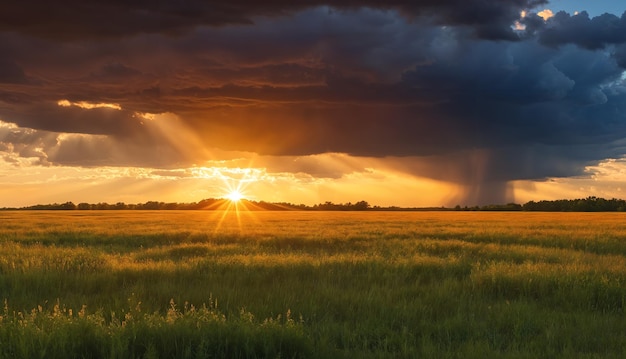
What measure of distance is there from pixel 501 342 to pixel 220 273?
7.33 meters

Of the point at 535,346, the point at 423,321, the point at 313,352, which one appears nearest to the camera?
the point at 313,352

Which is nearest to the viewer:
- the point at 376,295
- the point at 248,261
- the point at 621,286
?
the point at 376,295

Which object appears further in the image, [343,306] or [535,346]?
[343,306]

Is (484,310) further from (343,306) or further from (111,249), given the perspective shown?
(111,249)

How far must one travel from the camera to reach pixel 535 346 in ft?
22.6

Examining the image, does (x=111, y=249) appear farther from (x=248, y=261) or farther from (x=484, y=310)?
(x=484, y=310)

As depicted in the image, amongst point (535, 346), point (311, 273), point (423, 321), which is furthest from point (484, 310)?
point (311, 273)

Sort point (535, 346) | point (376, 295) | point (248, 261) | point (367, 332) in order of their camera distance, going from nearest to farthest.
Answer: point (535, 346) → point (367, 332) → point (376, 295) → point (248, 261)

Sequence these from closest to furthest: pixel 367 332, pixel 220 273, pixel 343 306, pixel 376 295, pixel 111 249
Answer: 1. pixel 367 332
2. pixel 343 306
3. pixel 376 295
4. pixel 220 273
5. pixel 111 249

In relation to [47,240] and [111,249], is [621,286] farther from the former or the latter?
[47,240]

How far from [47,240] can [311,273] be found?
17.6 m

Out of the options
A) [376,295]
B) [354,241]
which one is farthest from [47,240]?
[376,295]

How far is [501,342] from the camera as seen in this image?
7.14 meters

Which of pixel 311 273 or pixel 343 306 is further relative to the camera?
pixel 311 273
